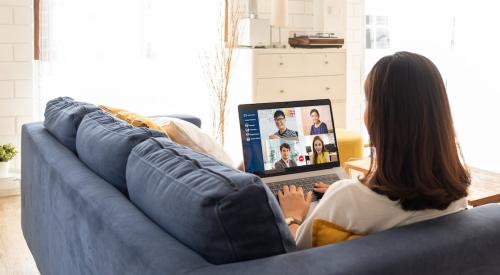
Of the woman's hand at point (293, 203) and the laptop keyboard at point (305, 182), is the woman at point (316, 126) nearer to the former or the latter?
the laptop keyboard at point (305, 182)

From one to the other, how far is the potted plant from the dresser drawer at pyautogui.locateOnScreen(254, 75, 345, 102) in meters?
1.76

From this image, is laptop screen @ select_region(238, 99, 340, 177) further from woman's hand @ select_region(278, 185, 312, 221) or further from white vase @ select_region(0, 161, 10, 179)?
white vase @ select_region(0, 161, 10, 179)

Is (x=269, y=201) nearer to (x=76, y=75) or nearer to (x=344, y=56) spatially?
(x=76, y=75)

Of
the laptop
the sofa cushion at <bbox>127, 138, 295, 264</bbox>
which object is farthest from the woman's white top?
the laptop

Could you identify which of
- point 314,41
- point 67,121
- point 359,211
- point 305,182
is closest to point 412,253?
point 359,211

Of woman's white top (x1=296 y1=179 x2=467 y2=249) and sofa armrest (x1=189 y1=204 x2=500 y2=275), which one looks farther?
woman's white top (x1=296 y1=179 x2=467 y2=249)

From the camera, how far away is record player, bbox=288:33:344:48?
479 cm

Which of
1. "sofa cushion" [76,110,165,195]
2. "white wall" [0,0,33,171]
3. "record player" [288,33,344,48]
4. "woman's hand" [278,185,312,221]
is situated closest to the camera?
"sofa cushion" [76,110,165,195]

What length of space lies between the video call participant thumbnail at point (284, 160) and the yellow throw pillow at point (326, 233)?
908 millimetres

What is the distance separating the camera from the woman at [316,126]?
2357 millimetres

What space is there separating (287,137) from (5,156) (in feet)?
8.12

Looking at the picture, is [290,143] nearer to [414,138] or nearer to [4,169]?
[414,138]

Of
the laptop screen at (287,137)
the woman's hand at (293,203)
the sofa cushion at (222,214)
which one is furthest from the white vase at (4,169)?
the sofa cushion at (222,214)

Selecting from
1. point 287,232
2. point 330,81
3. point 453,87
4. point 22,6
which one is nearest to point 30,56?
point 22,6
